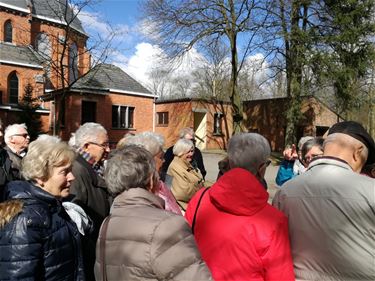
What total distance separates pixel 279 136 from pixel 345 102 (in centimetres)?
1149

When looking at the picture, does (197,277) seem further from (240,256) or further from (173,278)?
(240,256)

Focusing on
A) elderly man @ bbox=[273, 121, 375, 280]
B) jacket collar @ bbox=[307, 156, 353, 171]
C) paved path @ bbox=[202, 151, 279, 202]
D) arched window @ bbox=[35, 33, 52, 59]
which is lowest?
paved path @ bbox=[202, 151, 279, 202]

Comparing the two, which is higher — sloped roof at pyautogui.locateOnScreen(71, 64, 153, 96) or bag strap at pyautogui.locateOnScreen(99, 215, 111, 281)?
sloped roof at pyautogui.locateOnScreen(71, 64, 153, 96)

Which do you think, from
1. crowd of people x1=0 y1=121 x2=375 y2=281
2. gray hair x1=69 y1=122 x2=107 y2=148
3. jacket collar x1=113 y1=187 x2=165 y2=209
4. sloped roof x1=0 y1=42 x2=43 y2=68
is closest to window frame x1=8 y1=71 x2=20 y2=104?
sloped roof x1=0 y1=42 x2=43 y2=68

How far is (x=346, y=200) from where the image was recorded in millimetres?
1815

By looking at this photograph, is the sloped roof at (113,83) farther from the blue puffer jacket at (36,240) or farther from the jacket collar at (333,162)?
the jacket collar at (333,162)

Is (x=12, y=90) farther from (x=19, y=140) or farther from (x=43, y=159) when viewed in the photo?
(x=43, y=159)

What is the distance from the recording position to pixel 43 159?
2.41 metres

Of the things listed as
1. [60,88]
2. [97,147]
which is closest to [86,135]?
[97,147]

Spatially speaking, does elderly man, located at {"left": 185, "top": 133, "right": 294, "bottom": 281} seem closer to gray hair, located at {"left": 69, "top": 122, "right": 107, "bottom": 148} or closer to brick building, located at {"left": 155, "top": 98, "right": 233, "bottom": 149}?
gray hair, located at {"left": 69, "top": 122, "right": 107, "bottom": 148}

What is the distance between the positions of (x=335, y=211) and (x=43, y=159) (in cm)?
186

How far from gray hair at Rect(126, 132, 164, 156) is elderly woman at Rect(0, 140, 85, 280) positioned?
3.59ft

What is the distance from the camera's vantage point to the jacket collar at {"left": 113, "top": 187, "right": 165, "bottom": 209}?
194 centimetres

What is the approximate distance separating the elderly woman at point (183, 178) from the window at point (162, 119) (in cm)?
2846
